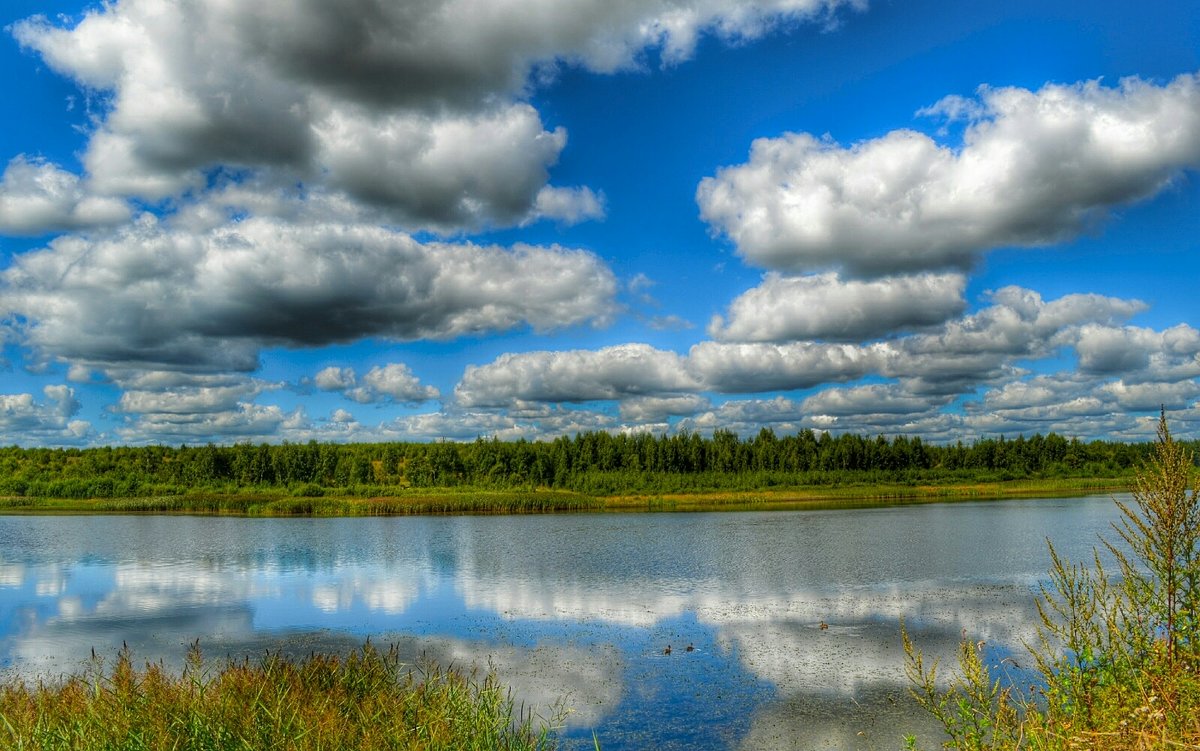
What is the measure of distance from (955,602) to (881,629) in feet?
18.9

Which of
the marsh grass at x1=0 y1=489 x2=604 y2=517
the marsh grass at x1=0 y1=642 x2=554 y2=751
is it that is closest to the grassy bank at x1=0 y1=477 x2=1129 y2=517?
the marsh grass at x1=0 y1=489 x2=604 y2=517

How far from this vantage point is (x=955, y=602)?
2720cm

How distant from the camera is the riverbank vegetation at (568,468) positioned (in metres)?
119

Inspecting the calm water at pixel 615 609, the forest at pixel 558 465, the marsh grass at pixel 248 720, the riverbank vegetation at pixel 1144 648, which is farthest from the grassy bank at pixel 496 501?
the riverbank vegetation at pixel 1144 648

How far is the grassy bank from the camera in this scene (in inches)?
3610

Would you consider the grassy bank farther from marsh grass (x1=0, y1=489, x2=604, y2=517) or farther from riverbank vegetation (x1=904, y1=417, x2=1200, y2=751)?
riverbank vegetation (x1=904, y1=417, x2=1200, y2=751)

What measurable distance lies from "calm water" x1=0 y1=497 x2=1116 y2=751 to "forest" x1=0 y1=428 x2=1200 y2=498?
Result: 2890 inches

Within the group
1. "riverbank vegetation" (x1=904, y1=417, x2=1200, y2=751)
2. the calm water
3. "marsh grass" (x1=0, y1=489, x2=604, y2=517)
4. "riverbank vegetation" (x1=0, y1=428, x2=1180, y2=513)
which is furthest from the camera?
"riverbank vegetation" (x1=0, y1=428, x2=1180, y2=513)

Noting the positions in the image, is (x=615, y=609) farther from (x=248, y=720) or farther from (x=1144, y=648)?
(x=1144, y=648)

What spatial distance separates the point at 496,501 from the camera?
92188mm

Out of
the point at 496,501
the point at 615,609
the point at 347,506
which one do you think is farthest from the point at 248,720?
the point at 347,506

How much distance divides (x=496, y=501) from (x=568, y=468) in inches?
2048

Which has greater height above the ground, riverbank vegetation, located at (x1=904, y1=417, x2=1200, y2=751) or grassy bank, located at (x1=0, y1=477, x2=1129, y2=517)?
riverbank vegetation, located at (x1=904, y1=417, x2=1200, y2=751)

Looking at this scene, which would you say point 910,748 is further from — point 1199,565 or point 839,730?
point 839,730
